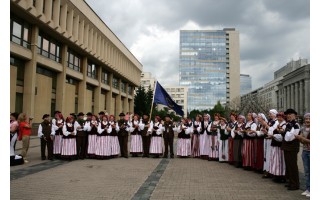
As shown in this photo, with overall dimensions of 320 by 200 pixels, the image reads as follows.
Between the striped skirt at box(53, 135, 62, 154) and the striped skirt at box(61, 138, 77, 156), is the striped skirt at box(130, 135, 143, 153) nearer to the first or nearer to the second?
the striped skirt at box(61, 138, 77, 156)

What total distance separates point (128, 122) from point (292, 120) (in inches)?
353

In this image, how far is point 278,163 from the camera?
364 inches

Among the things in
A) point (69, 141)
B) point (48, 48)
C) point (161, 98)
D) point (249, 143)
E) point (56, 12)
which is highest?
point (56, 12)

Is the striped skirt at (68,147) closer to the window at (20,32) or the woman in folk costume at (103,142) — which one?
the woman in folk costume at (103,142)

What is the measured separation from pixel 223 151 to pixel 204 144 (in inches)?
61.9

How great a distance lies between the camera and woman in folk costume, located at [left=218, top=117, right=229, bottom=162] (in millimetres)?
13709

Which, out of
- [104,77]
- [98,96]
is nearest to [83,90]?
[98,96]

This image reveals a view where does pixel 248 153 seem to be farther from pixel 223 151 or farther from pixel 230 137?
pixel 223 151

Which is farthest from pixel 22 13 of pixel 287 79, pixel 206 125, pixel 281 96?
pixel 281 96

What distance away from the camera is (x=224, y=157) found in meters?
14.0

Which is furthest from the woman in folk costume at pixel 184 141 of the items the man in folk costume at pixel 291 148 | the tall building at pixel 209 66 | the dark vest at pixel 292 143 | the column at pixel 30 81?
the tall building at pixel 209 66

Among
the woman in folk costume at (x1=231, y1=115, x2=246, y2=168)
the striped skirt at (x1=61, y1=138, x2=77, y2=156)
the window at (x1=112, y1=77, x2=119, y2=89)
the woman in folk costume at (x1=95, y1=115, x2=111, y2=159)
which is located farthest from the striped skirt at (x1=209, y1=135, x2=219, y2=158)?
the window at (x1=112, y1=77, x2=119, y2=89)

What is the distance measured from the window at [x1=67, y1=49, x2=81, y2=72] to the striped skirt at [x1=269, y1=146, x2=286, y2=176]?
1192 inches

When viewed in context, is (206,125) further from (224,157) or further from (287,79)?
(287,79)
